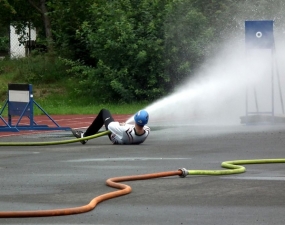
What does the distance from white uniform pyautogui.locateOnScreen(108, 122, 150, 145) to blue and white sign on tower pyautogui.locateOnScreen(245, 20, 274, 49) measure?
723 cm

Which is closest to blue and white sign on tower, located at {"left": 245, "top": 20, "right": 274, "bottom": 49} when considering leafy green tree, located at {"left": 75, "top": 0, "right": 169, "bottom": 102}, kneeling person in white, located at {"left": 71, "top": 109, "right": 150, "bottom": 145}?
kneeling person in white, located at {"left": 71, "top": 109, "right": 150, "bottom": 145}

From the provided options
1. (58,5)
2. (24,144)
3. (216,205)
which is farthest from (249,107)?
(216,205)

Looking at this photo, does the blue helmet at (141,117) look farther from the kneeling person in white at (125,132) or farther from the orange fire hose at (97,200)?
the orange fire hose at (97,200)

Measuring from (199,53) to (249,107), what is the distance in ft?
24.4

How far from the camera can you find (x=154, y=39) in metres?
35.6

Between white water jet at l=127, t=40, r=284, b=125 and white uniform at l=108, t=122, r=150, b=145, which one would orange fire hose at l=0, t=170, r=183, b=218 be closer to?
white uniform at l=108, t=122, r=150, b=145

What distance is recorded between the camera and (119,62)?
1399 inches

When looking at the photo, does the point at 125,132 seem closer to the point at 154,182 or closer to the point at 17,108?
the point at 154,182

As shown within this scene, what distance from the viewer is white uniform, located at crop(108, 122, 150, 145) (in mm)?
17797

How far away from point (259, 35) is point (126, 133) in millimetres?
7674

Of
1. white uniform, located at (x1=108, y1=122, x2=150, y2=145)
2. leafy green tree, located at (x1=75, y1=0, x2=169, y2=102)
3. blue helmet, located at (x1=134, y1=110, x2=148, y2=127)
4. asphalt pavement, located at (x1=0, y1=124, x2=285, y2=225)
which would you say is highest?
leafy green tree, located at (x1=75, y1=0, x2=169, y2=102)

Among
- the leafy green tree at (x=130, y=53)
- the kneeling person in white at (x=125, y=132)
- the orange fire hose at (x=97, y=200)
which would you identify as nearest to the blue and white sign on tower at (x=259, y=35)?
the kneeling person in white at (x=125, y=132)

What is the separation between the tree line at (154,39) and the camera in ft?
115

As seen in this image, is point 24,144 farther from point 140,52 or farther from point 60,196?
point 140,52
